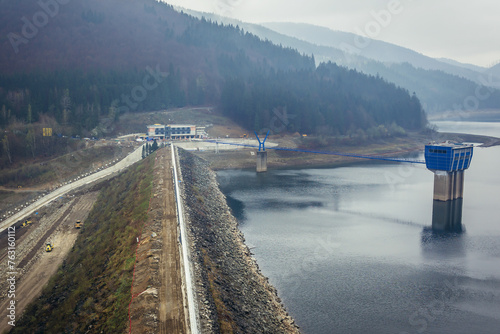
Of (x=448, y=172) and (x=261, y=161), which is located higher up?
(x=448, y=172)

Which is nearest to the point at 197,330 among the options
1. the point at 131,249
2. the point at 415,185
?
the point at 131,249

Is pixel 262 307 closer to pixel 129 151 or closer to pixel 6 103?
pixel 129 151

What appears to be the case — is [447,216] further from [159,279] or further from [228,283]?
[159,279]

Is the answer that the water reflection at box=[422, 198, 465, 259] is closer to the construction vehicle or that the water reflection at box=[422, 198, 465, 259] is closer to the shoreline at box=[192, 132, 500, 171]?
the construction vehicle

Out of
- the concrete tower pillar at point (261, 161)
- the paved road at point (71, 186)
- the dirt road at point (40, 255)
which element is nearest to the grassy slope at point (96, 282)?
the dirt road at point (40, 255)

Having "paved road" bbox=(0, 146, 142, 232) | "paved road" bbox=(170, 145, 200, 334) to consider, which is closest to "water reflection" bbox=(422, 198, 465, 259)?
"paved road" bbox=(170, 145, 200, 334)

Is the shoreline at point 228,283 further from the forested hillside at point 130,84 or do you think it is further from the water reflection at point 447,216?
the forested hillside at point 130,84

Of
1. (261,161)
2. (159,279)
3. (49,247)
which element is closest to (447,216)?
(159,279)
